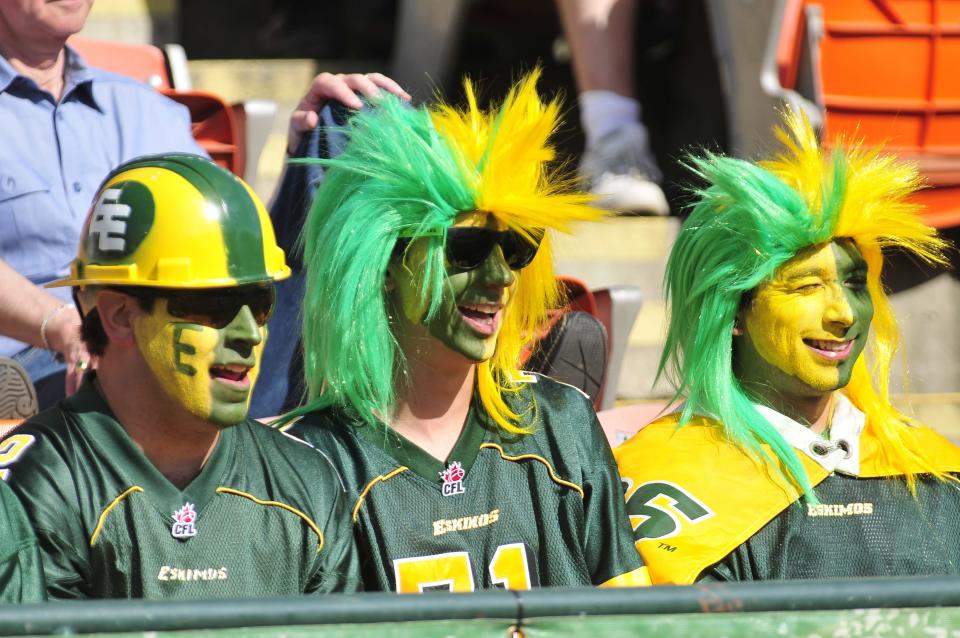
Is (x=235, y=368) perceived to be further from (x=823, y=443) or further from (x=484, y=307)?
(x=823, y=443)

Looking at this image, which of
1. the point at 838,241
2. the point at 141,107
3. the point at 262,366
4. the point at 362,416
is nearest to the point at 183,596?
the point at 362,416

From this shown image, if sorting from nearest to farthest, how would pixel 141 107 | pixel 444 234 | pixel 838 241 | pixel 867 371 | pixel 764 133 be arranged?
pixel 444 234 < pixel 838 241 < pixel 867 371 < pixel 141 107 < pixel 764 133

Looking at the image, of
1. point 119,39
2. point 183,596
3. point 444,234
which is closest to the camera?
point 183,596

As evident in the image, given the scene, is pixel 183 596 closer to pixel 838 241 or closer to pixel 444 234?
pixel 444 234

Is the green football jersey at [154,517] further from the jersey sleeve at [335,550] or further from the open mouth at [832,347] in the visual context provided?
the open mouth at [832,347]

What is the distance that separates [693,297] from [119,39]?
269cm

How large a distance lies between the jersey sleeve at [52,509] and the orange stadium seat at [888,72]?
2.60 m

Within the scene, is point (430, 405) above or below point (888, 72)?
below

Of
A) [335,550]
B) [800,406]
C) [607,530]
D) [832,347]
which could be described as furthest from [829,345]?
[335,550]

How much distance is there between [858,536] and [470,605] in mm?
1082

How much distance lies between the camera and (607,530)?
227 centimetres

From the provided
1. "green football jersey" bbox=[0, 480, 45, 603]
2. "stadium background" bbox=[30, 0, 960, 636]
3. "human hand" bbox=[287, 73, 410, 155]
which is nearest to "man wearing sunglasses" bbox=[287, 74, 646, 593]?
"human hand" bbox=[287, 73, 410, 155]

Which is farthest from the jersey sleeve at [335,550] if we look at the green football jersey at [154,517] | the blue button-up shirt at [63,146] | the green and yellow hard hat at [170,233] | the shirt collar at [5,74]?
the shirt collar at [5,74]

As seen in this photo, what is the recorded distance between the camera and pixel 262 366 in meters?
2.68
